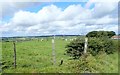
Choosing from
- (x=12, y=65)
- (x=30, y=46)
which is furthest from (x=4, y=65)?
(x=30, y=46)

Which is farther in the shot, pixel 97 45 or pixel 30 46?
pixel 30 46

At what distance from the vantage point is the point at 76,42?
1344 cm

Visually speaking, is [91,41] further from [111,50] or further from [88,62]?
[88,62]

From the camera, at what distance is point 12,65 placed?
11.2 m

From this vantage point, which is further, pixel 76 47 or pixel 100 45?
pixel 100 45

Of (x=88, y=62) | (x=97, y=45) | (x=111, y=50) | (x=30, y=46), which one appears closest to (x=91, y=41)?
(x=97, y=45)

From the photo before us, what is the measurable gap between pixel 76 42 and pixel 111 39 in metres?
2.95

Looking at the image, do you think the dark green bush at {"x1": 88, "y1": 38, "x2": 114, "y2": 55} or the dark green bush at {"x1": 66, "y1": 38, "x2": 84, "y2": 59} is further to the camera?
the dark green bush at {"x1": 88, "y1": 38, "x2": 114, "y2": 55}

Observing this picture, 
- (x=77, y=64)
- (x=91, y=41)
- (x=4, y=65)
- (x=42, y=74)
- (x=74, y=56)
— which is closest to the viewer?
(x=42, y=74)

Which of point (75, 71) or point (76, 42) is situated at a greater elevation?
point (76, 42)

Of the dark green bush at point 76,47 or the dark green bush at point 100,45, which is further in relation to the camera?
the dark green bush at point 100,45

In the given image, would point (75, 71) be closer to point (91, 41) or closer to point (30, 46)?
point (91, 41)

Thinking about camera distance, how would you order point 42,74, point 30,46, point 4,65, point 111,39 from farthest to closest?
point 30,46 < point 111,39 < point 4,65 < point 42,74

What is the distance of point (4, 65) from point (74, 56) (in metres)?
3.80
